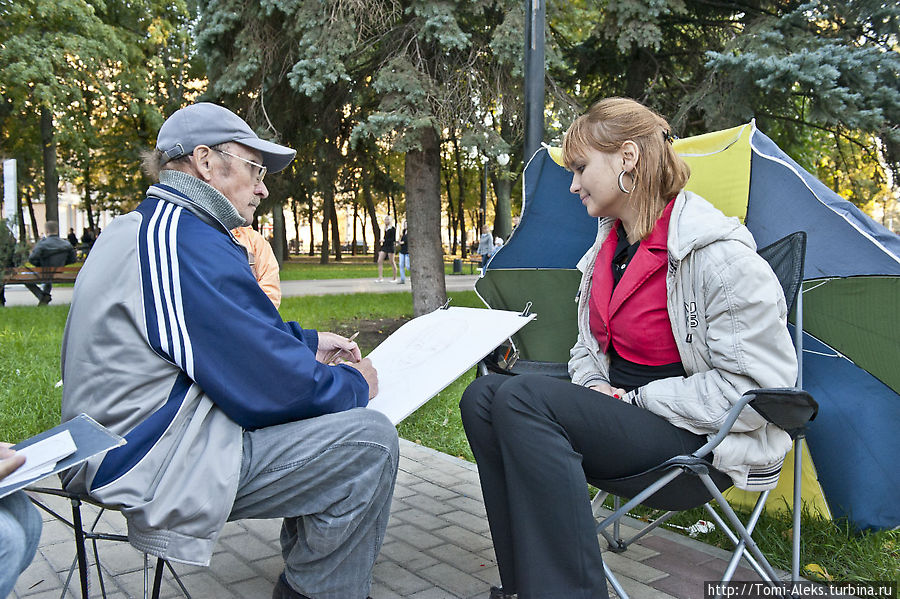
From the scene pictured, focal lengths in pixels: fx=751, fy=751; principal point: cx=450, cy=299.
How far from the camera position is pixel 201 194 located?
2.17 m

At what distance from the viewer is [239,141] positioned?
232 centimetres

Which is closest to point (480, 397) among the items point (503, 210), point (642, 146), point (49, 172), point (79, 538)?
point (642, 146)

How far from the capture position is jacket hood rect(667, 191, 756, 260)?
2.31 m

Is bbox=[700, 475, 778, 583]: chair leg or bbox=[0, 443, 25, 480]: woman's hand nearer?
bbox=[0, 443, 25, 480]: woman's hand

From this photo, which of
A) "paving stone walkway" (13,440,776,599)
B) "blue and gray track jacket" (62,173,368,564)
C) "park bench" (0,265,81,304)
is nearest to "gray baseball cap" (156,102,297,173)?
"blue and gray track jacket" (62,173,368,564)

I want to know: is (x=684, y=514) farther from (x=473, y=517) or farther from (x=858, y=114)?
(x=858, y=114)

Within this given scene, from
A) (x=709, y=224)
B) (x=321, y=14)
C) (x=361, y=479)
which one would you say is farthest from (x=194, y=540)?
(x=321, y=14)

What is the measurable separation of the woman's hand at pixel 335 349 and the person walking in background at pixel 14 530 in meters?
1.10

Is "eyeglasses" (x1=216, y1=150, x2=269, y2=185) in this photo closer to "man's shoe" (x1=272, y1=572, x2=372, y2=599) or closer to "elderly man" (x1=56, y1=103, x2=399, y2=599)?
"elderly man" (x1=56, y1=103, x2=399, y2=599)

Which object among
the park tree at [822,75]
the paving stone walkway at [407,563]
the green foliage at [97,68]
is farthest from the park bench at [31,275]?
the park tree at [822,75]

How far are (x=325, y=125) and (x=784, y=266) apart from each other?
7.09m

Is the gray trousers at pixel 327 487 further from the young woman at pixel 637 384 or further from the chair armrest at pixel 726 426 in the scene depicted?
the chair armrest at pixel 726 426

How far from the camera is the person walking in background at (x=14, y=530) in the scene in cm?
170

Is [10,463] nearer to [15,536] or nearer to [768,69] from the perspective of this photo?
[15,536]
